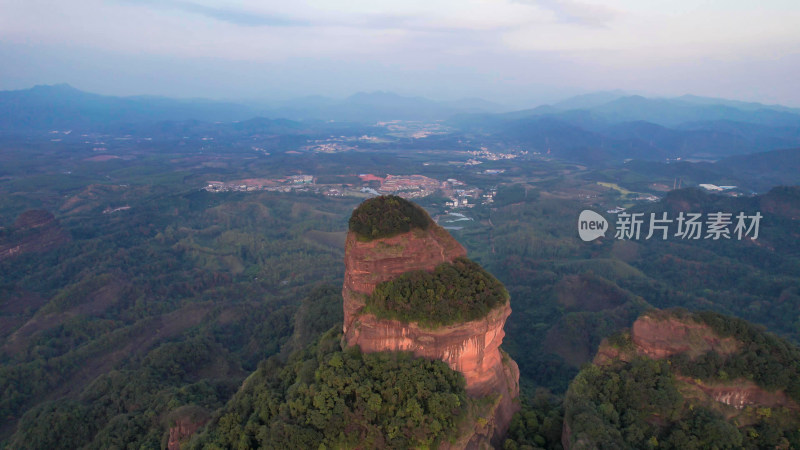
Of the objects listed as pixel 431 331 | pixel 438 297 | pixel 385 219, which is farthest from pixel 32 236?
pixel 431 331

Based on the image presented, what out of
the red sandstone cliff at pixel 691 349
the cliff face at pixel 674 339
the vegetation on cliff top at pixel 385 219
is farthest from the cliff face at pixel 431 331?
the cliff face at pixel 674 339

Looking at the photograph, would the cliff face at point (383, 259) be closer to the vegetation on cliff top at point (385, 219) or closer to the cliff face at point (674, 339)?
the vegetation on cliff top at point (385, 219)

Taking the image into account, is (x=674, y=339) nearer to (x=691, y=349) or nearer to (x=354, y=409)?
(x=691, y=349)

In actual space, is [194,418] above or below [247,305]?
above

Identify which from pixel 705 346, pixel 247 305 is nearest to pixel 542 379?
pixel 705 346

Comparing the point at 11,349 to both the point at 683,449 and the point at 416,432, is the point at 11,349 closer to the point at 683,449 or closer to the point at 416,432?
the point at 416,432

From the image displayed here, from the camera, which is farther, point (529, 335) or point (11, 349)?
point (529, 335)

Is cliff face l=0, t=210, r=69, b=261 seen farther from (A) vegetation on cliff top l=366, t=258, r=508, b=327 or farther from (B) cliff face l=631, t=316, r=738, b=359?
(B) cliff face l=631, t=316, r=738, b=359

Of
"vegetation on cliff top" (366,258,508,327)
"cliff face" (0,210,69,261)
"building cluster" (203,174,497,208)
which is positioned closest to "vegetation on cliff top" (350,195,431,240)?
"vegetation on cliff top" (366,258,508,327)
